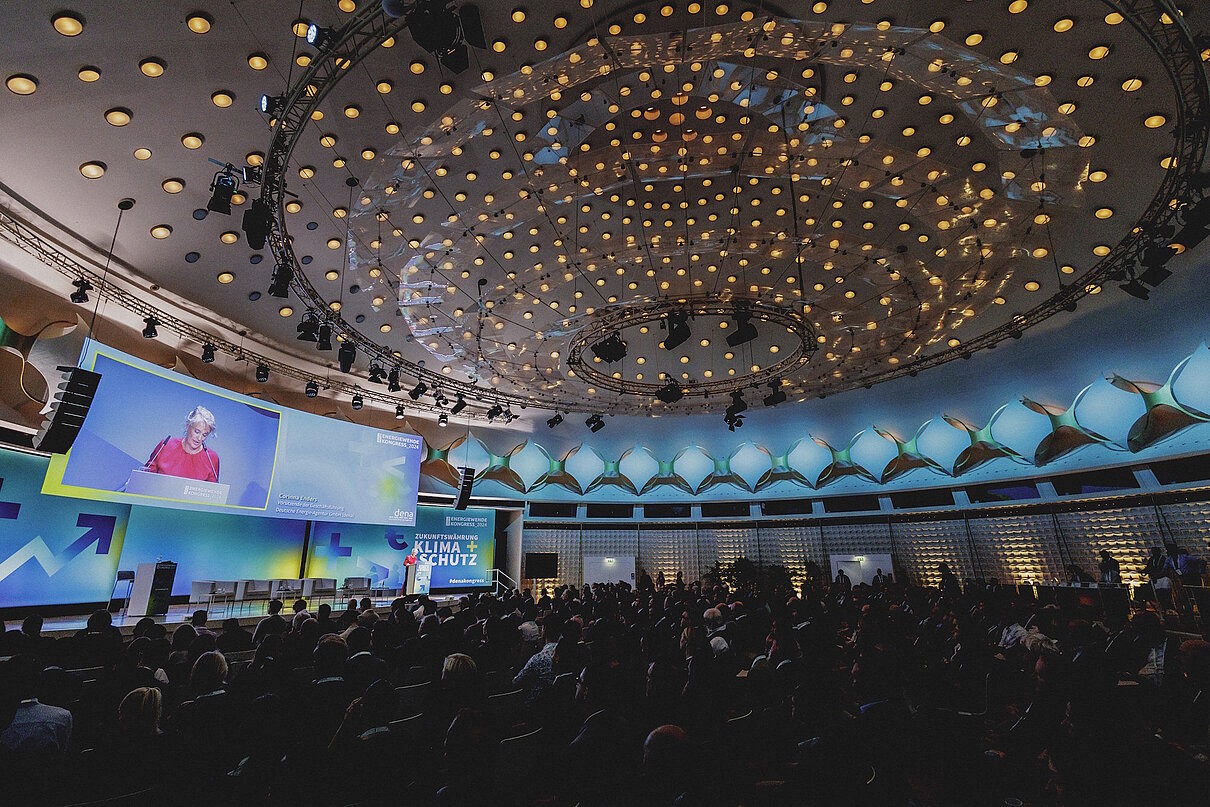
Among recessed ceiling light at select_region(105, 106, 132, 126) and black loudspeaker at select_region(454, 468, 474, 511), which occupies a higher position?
recessed ceiling light at select_region(105, 106, 132, 126)

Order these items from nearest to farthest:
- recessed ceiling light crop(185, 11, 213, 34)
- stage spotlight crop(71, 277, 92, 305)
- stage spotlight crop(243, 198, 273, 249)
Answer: recessed ceiling light crop(185, 11, 213, 34) → stage spotlight crop(243, 198, 273, 249) → stage spotlight crop(71, 277, 92, 305)

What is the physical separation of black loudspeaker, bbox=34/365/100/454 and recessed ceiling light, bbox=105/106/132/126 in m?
4.47

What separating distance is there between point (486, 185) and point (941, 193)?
8336 mm

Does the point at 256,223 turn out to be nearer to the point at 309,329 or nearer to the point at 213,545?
the point at 309,329

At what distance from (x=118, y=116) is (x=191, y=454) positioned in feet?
28.9

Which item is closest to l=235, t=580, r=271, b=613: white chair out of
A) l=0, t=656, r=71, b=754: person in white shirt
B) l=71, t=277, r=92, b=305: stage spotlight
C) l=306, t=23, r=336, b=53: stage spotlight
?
l=71, t=277, r=92, b=305: stage spotlight

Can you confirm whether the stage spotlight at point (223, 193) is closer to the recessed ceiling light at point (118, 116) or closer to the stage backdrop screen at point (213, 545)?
the recessed ceiling light at point (118, 116)

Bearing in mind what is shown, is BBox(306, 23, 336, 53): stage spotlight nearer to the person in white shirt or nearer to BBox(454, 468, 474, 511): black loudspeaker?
the person in white shirt

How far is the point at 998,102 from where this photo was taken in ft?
27.3

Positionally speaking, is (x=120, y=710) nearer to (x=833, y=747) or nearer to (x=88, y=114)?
(x=833, y=747)

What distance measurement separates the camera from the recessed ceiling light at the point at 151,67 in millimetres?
7626

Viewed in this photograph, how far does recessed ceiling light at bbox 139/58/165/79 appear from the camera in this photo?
7.63 metres

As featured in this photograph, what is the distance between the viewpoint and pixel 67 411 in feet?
33.1

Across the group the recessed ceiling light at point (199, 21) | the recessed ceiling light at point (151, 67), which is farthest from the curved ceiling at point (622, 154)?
the recessed ceiling light at point (151, 67)
